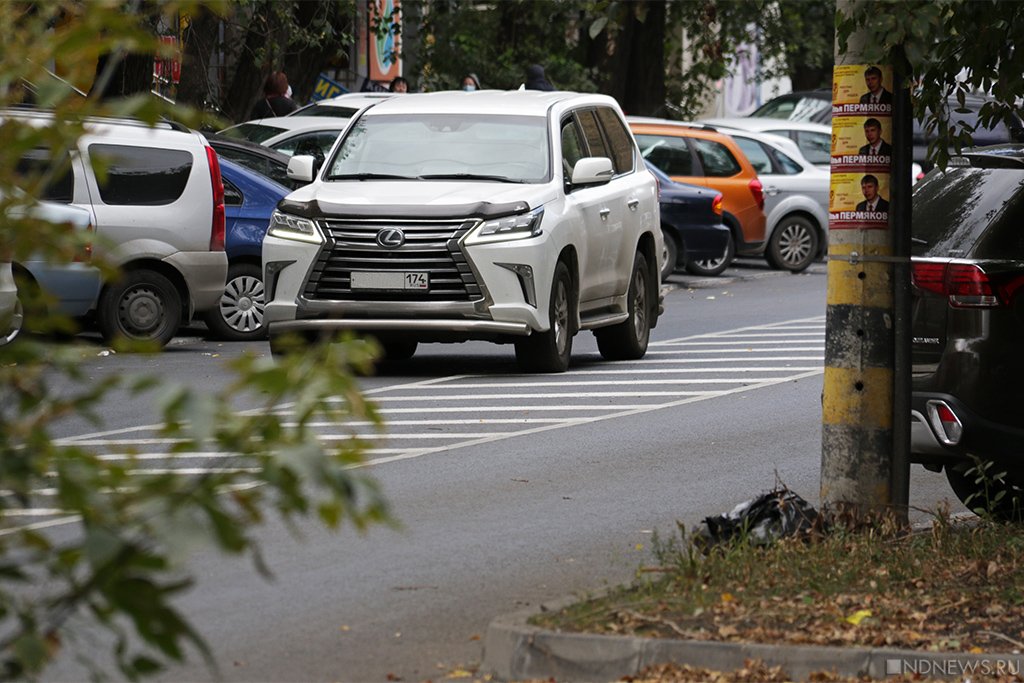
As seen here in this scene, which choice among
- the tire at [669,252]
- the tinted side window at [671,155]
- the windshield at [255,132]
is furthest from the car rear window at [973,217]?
the tinted side window at [671,155]

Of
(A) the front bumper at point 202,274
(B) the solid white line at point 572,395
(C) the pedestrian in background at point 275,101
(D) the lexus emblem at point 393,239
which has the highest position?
(C) the pedestrian in background at point 275,101

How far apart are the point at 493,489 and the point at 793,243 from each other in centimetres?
1715

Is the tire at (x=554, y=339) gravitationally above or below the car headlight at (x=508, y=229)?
below

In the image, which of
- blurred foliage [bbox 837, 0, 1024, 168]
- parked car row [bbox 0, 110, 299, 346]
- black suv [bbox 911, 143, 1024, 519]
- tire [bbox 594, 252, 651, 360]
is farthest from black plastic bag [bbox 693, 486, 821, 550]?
parked car row [bbox 0, 110, 299, 346]

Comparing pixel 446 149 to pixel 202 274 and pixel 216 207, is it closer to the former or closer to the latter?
pixel 216 207

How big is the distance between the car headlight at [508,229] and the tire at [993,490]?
16.4 ft

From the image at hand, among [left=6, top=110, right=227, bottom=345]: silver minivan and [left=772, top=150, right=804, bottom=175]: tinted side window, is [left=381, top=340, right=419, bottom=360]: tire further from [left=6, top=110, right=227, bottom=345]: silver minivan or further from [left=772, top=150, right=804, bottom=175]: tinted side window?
[left=772, top=150, right=804, bottom=175]: tinted side window

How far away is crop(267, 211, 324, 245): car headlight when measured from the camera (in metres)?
13.6

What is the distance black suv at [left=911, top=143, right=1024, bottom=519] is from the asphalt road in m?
1.23

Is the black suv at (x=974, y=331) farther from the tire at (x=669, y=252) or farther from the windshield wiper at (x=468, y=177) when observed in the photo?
the tire at (x=669, y=252)

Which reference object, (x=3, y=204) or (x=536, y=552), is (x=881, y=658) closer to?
(x=536, y=552)

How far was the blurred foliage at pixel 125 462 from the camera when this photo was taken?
2.71m

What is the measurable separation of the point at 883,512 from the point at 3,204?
16.5 feet

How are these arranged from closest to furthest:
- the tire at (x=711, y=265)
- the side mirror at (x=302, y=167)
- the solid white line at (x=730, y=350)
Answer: the side mirror at (x=302, y=167) → the solid white line at (x=730, y=350) → the tire at (x=711, y=265)
